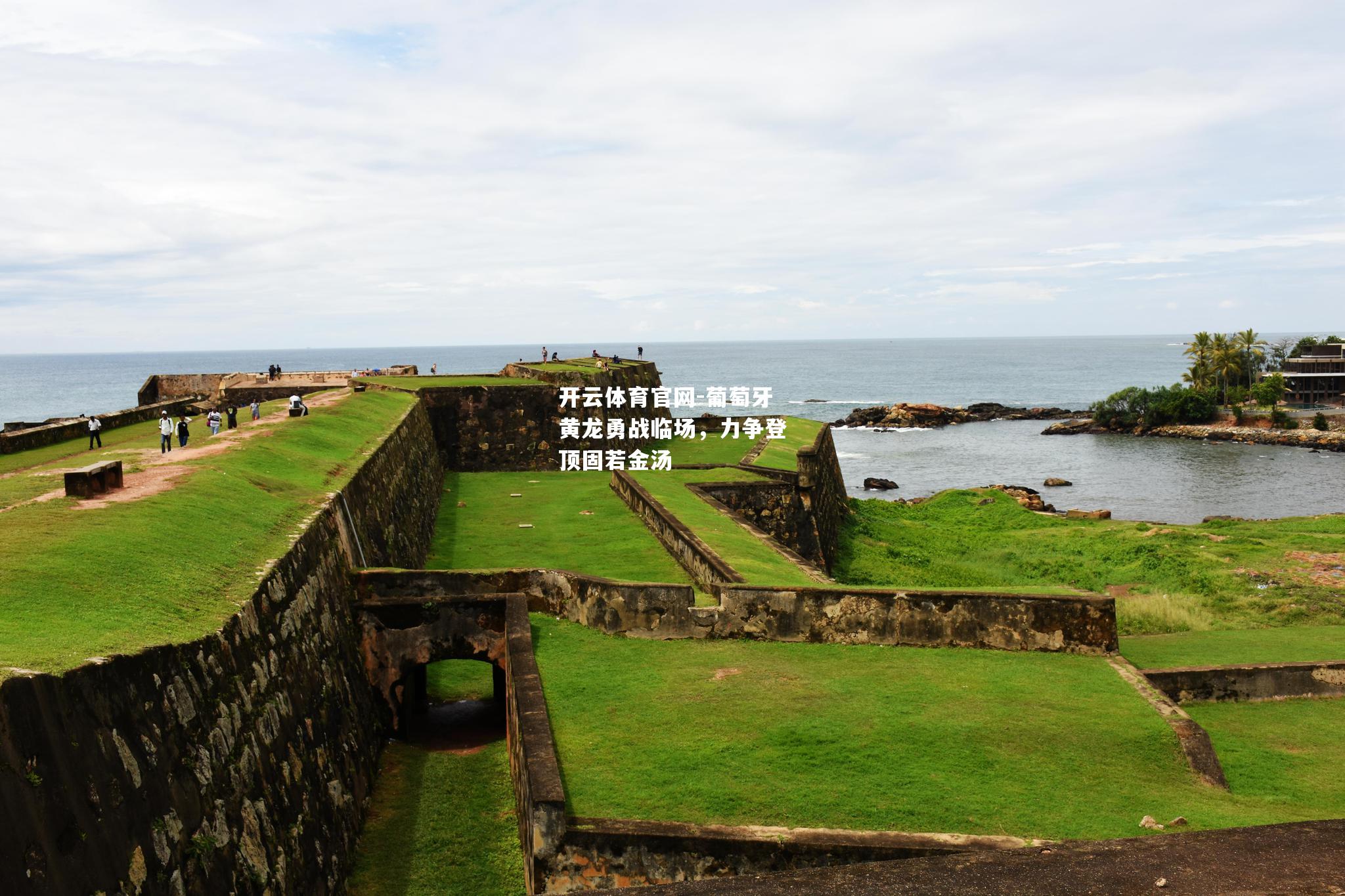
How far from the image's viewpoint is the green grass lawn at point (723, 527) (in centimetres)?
1791

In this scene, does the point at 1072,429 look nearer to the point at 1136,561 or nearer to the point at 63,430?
the point at 1136,561

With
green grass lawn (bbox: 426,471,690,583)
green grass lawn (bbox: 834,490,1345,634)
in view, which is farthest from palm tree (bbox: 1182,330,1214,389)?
green grass lawn (bbox: 426,471,690,583)

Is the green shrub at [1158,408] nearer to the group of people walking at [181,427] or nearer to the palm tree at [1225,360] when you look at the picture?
the palm tree at [1225,360]

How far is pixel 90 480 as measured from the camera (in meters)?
12.5

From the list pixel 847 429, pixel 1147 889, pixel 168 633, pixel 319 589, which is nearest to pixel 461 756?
pixel 319 589

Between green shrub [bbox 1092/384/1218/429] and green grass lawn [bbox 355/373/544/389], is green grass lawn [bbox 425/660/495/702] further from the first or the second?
green shrub [bbox 1092/384/1218/429]

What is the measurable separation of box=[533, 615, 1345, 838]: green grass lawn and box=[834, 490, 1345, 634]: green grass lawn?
11.6 metres

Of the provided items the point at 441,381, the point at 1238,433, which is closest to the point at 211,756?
the point at 441,381

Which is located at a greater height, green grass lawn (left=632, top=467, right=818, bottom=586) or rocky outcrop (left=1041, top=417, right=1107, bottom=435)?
green grass lawn (left=632, top=467, right=818, bottom=586)

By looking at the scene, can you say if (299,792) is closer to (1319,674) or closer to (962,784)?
(962,784)

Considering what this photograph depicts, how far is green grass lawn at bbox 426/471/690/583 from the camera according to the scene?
1942 centimetres

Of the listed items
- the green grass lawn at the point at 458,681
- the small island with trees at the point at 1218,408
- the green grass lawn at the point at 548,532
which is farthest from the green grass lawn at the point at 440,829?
the small island with trees at the point at 1218,408

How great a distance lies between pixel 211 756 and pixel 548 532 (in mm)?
15032

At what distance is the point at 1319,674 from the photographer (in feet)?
45.0
